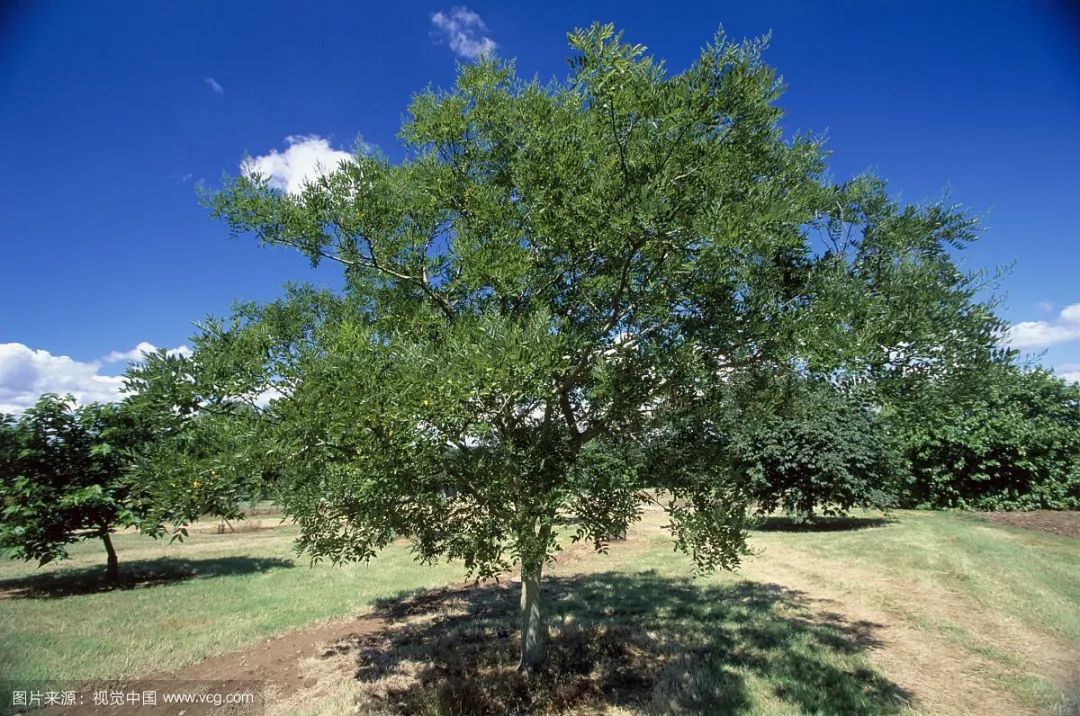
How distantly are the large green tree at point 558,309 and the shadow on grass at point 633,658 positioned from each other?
2.65 m

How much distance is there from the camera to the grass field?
24.4 ft

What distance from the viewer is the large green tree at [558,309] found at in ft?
14.9

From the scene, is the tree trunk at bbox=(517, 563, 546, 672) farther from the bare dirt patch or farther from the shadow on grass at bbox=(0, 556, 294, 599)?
the bare dirt patch

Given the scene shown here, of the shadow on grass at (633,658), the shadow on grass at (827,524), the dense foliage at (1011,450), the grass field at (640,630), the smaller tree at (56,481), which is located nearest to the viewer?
the shadow on grass at (633,658)

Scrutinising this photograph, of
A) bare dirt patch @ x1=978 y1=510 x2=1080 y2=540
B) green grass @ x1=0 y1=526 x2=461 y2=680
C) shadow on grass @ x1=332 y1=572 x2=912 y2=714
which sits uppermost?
bare dirt patch @ x1=978 y1=510 x2=1080 y2=540

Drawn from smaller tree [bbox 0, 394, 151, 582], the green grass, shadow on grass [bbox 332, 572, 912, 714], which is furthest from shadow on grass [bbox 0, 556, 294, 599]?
shadow on grass [bbox 332, 572, 912, 714]

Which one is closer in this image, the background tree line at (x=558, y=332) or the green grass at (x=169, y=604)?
the background tree line at (x=558, y=332)

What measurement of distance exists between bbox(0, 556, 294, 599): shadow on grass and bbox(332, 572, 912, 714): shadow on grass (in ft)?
23.4

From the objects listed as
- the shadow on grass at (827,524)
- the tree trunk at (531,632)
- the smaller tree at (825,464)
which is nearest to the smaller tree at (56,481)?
the tree trunk at (531,632)

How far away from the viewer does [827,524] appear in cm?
2241

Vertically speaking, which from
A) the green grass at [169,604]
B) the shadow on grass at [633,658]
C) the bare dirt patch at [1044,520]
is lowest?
the shadow on grass at [633,658]

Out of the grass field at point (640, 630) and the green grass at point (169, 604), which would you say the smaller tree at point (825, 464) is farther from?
the green grass at point (169, 604)

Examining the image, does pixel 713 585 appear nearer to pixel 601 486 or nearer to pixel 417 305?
pixel 601 486

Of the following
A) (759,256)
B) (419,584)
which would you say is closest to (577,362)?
(759,256)
